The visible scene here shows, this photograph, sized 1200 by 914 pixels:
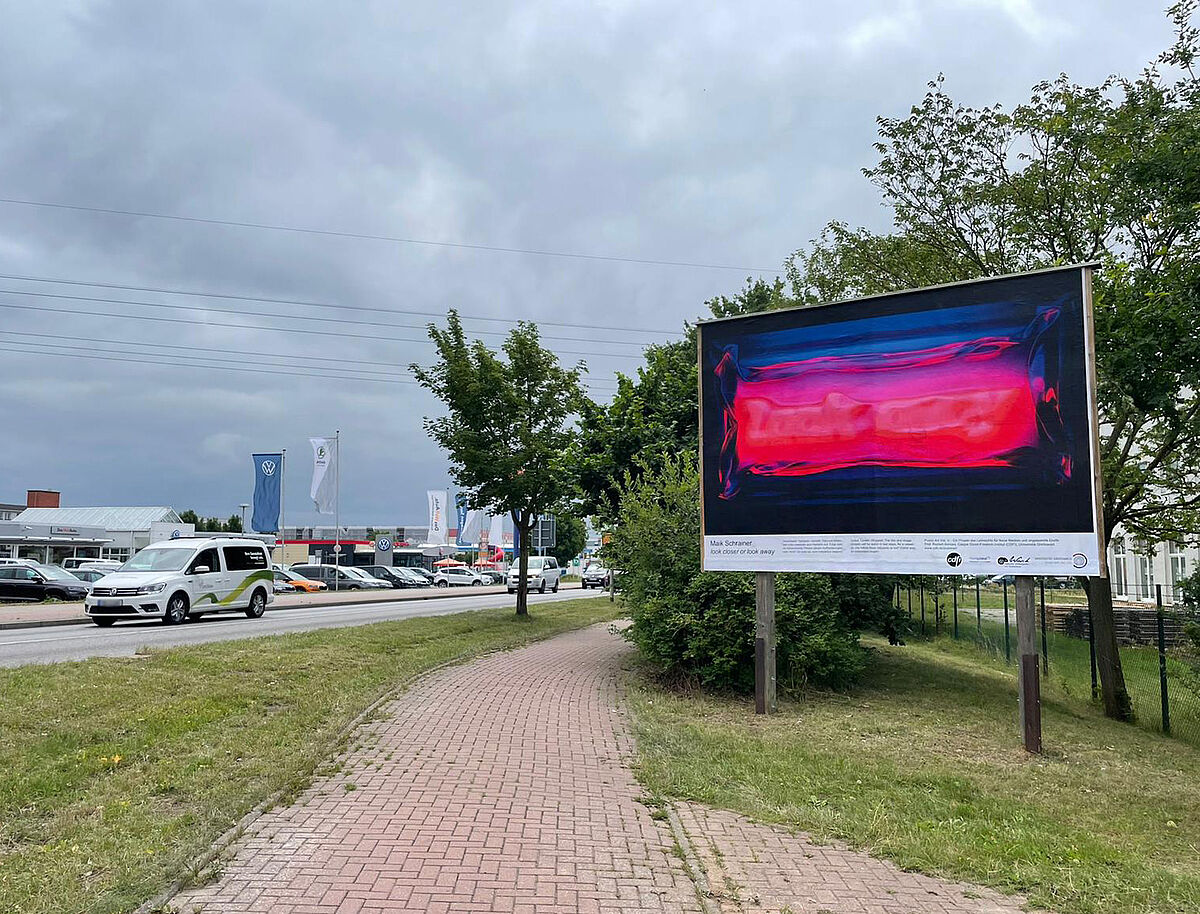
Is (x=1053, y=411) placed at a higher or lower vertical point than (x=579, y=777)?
higher

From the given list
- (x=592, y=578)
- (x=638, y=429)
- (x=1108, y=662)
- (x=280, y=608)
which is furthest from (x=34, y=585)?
(x=592, y=578)

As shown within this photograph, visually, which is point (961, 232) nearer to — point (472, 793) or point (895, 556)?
point (895, 556)

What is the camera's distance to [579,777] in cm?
682

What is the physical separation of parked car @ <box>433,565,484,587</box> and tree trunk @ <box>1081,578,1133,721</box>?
49778 mm

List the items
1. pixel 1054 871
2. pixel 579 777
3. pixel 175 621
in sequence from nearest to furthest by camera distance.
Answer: pixel 1054 871 < pixel 579 777 < pixel 175 621

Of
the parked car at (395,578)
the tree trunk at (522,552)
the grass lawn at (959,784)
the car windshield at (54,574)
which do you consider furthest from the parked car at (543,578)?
the grass lawn at (959,784)

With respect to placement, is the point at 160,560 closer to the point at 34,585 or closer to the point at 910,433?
the point at 34,585

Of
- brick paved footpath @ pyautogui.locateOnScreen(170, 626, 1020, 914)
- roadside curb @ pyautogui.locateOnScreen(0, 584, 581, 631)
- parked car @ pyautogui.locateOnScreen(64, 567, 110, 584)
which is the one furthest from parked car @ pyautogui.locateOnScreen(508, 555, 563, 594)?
brick paved footpath @ pyautogui.locateOnScreen(170, 626, 1020, 914)

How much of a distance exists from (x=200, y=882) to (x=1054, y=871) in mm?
4444

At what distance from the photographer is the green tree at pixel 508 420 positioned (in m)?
21.9

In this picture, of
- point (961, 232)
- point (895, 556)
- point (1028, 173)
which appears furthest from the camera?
point (961, 232)

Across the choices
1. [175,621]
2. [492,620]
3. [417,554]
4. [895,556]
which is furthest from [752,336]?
[417,554]

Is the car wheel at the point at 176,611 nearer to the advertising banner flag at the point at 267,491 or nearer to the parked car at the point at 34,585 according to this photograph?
the parked car at the point at 34,585

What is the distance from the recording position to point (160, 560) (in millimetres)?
21875
